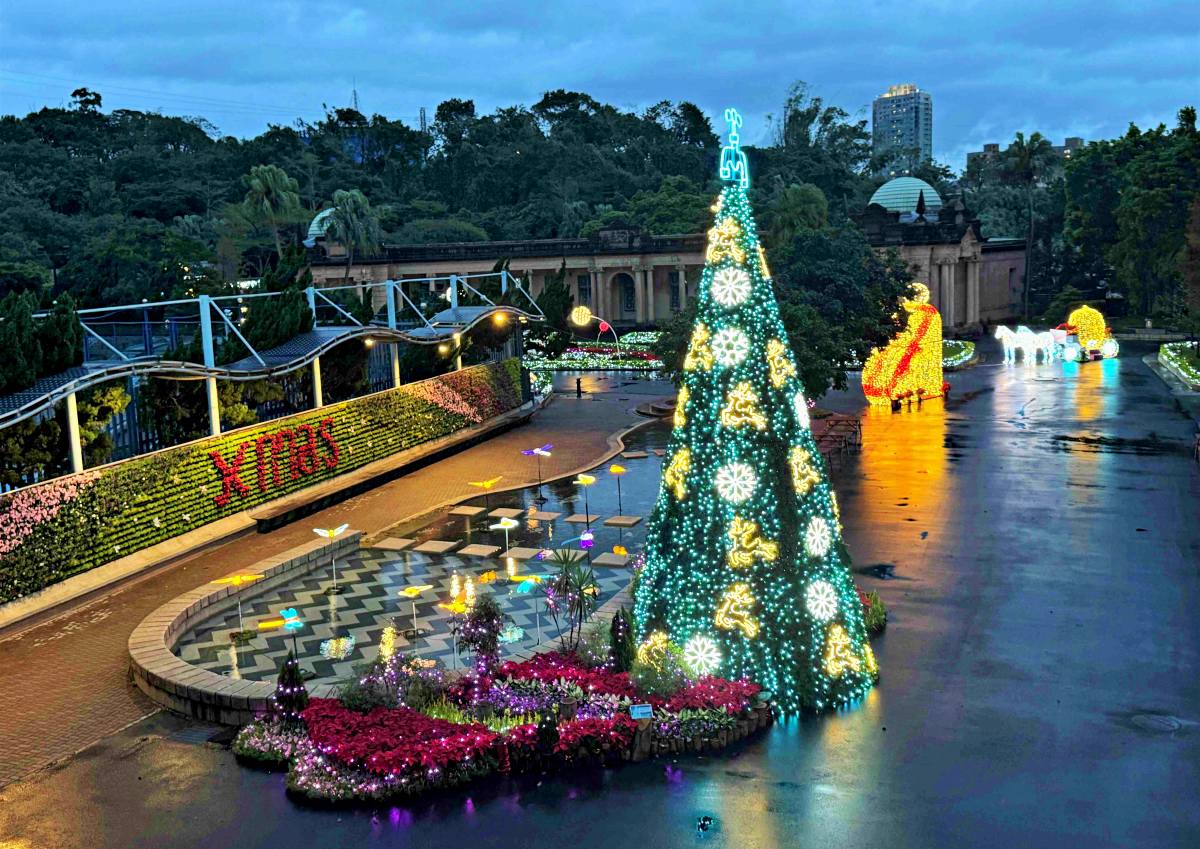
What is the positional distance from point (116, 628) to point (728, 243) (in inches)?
471

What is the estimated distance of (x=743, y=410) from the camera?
1419cm

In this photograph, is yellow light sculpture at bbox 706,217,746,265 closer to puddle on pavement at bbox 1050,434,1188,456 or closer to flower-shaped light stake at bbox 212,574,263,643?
flower-shaped light stake at bbox 212,574,263,643

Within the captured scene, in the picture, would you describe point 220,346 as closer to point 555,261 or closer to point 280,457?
point 280,457

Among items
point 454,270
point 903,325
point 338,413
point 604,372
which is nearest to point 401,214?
point 454,270

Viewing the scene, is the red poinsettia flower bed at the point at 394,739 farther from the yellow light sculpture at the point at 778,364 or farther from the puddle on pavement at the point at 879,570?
the puddle on pavement at the point at 879,570

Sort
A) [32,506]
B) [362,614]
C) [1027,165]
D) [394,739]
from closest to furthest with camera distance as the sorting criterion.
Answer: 1. [394,739]
2. [362,614]
3. [32,506]
4. [1027,165]

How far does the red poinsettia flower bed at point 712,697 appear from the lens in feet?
43.8

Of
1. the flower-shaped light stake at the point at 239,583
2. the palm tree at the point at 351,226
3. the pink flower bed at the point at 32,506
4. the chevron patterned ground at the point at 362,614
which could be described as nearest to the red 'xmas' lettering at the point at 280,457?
the chevron patterned ground at the point at 362,614

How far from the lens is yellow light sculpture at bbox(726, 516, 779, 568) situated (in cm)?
1395

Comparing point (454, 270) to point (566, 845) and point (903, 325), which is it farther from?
point (566, 845)

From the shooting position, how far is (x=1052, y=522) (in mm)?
23312

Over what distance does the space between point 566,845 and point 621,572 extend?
977 centimetres

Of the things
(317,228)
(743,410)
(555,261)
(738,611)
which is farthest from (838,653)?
(317,228)

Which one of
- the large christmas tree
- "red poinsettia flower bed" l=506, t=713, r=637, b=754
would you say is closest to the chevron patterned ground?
"red poinsettia flower bed" l=506, t=713, r=637, b=754
